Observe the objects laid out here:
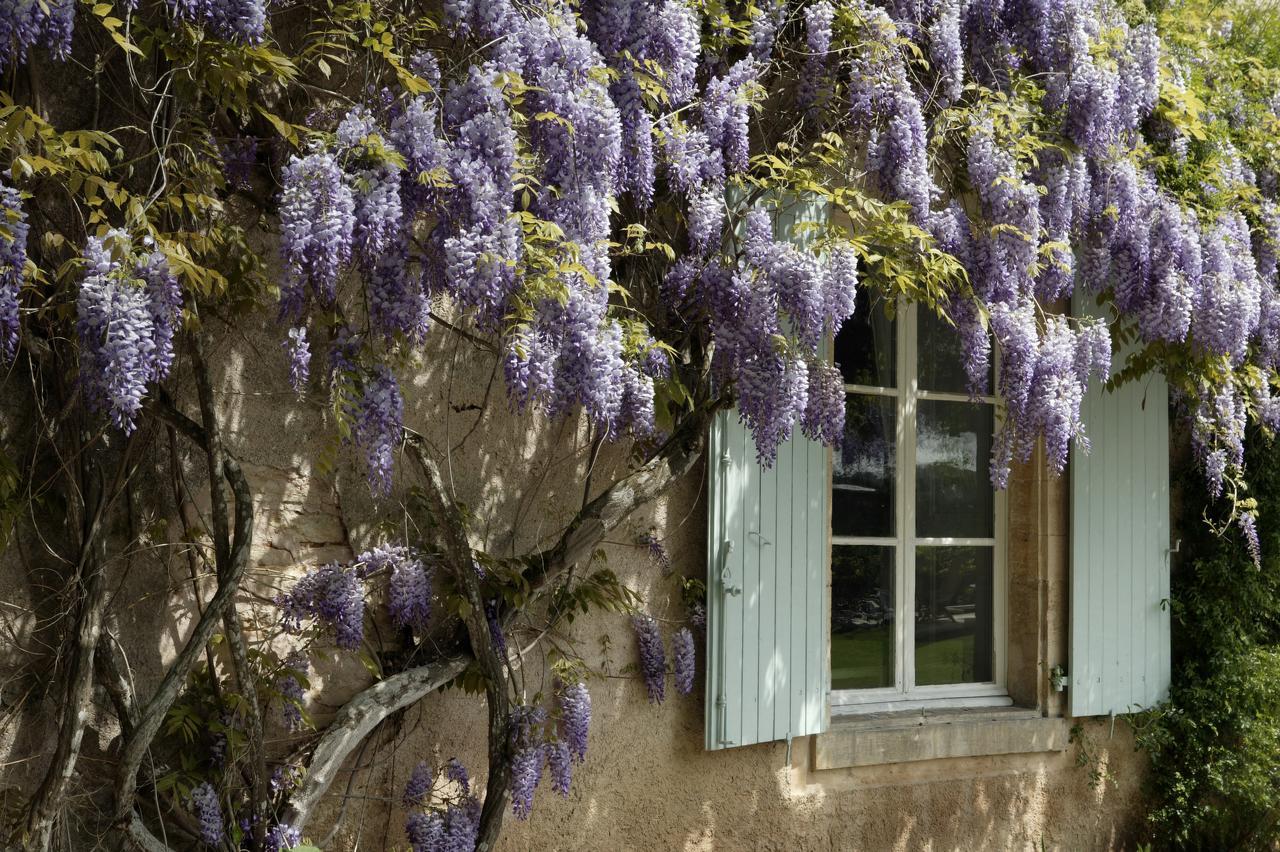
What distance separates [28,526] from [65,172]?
0.84 m

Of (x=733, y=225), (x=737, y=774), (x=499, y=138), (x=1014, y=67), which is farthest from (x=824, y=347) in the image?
(x=499, y=138)

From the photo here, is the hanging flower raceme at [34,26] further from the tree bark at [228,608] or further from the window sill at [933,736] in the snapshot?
the window sill at [933,736]

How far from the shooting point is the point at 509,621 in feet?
10.7

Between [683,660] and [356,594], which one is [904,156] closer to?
[683,660]

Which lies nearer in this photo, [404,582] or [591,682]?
[404,582]

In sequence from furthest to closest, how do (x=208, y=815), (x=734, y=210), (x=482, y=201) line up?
(x=734, y=210) < (x=208, y=815) < (x=482, y=201)

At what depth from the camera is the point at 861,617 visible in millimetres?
4227

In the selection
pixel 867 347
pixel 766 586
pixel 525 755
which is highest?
pixel 867 347

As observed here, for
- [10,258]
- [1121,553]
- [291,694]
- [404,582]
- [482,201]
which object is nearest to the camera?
[10,258]

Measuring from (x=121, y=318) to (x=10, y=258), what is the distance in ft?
0.71

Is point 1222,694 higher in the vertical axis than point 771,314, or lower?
lower

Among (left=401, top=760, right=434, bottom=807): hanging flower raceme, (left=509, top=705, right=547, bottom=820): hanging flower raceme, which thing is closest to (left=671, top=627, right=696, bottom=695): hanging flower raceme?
(left=509, top=705, right=547, bottom=820): hanging flower raceme

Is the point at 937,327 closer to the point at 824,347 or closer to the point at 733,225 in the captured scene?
the point at 824,347

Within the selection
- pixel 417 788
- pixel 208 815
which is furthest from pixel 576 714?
pixel 208 815
